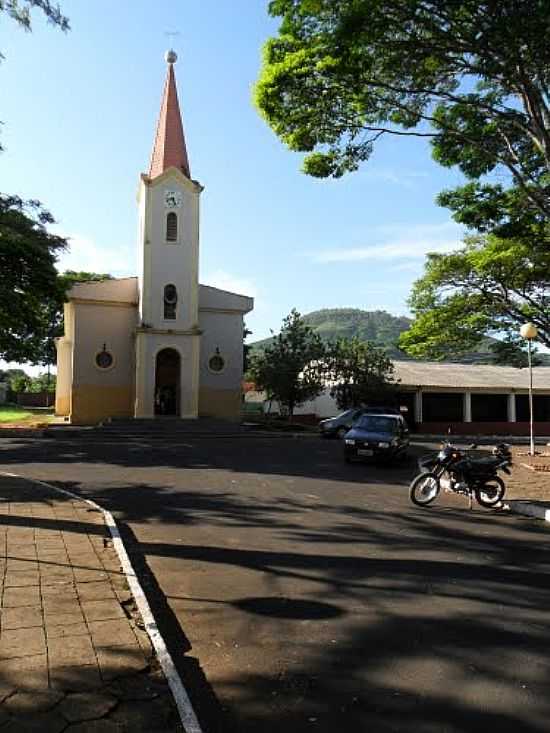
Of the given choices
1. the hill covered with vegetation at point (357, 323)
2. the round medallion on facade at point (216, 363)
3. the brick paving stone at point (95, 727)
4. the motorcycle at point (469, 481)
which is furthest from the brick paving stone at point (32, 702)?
the hill covered with vegetation at point (357, 323)

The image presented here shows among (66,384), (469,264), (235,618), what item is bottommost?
(235,618)

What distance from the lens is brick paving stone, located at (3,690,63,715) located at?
3225mm

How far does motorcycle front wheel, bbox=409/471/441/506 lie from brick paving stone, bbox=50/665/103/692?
305 inches

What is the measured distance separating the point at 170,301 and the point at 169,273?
1451 millimetres

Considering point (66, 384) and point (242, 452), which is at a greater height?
point (66, 384)

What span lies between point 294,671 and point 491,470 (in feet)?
25.1

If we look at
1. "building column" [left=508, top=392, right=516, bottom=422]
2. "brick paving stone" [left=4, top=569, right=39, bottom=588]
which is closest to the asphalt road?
"brick paving stone" [left=4, top=569, right=39, bottom=588]

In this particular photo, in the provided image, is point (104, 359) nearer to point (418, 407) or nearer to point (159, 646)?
point (418, 407)

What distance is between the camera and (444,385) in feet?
128

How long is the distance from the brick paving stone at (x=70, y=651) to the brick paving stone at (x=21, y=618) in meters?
0.36

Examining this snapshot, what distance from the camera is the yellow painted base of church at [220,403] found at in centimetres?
3356

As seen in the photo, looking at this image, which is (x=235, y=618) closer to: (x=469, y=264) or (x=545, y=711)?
(x=545, y=711)

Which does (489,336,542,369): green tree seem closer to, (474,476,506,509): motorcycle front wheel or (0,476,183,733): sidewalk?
(474,476,506,509): motorcycle front wheel

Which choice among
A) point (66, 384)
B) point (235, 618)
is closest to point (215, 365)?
point (66, 384)
